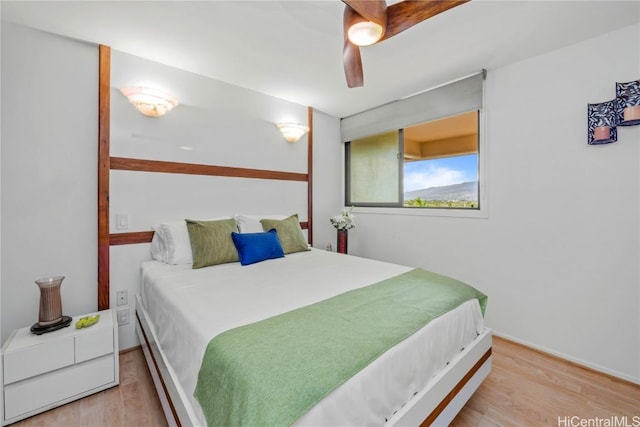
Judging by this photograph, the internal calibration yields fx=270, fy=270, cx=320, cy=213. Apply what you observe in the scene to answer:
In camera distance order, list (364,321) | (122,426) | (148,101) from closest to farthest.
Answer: (364,321) → (122,426) → (148,101)

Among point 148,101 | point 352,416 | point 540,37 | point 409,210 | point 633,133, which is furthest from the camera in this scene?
point 409,210

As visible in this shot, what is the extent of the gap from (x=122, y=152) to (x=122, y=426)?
6.21 ft

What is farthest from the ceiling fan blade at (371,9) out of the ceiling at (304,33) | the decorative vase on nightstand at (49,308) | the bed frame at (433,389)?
the decorative vase on nightstand at (49,308)

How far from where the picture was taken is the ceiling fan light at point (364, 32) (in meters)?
1.31

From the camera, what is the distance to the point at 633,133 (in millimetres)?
1833

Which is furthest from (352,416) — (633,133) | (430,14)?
→ (633,133)

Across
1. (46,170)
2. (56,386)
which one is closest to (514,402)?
(56,386)

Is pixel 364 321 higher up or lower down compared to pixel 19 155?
lower down

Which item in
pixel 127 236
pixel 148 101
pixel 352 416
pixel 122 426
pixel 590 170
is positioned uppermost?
pixel 148 101

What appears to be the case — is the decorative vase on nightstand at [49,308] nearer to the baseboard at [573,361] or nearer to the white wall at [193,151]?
the white wall at [193,151]

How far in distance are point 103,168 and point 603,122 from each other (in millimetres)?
3713

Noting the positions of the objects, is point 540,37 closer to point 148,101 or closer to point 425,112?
point 425,112

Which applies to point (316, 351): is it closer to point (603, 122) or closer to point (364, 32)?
point (364, 32)

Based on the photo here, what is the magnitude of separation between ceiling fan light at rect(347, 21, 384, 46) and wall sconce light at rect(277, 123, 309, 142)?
1753mm
